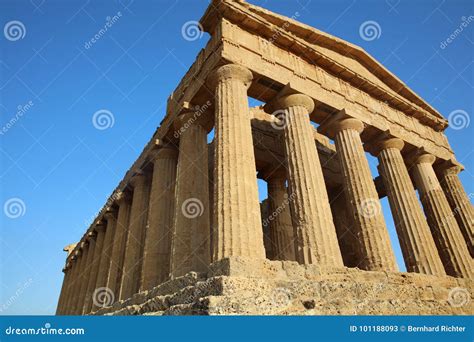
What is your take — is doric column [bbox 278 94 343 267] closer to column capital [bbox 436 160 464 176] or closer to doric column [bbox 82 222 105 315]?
column capital [bbox 436 160 464 176]

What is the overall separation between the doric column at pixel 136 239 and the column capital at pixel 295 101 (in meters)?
10.4

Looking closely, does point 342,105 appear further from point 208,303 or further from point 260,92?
point 208,303

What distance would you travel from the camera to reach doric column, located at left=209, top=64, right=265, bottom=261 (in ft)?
31.3

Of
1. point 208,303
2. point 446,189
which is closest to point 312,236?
point 208,303

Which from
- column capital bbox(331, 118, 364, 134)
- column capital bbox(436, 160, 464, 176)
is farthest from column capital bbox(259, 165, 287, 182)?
column capital bbox(436, 160, 464, 176)

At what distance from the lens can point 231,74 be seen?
12.9 meters

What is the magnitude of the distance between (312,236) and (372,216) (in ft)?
14.0

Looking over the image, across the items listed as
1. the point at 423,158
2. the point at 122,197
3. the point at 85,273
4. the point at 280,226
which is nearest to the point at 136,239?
the point at 122,197

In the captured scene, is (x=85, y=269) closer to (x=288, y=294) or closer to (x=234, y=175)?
(x=234, y=175)

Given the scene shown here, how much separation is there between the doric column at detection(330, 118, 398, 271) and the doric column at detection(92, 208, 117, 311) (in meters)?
17.0

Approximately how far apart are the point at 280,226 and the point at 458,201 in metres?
11.1

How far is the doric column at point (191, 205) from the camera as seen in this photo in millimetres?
12320

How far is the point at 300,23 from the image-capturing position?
16375 mm

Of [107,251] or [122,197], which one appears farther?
[107,251]
